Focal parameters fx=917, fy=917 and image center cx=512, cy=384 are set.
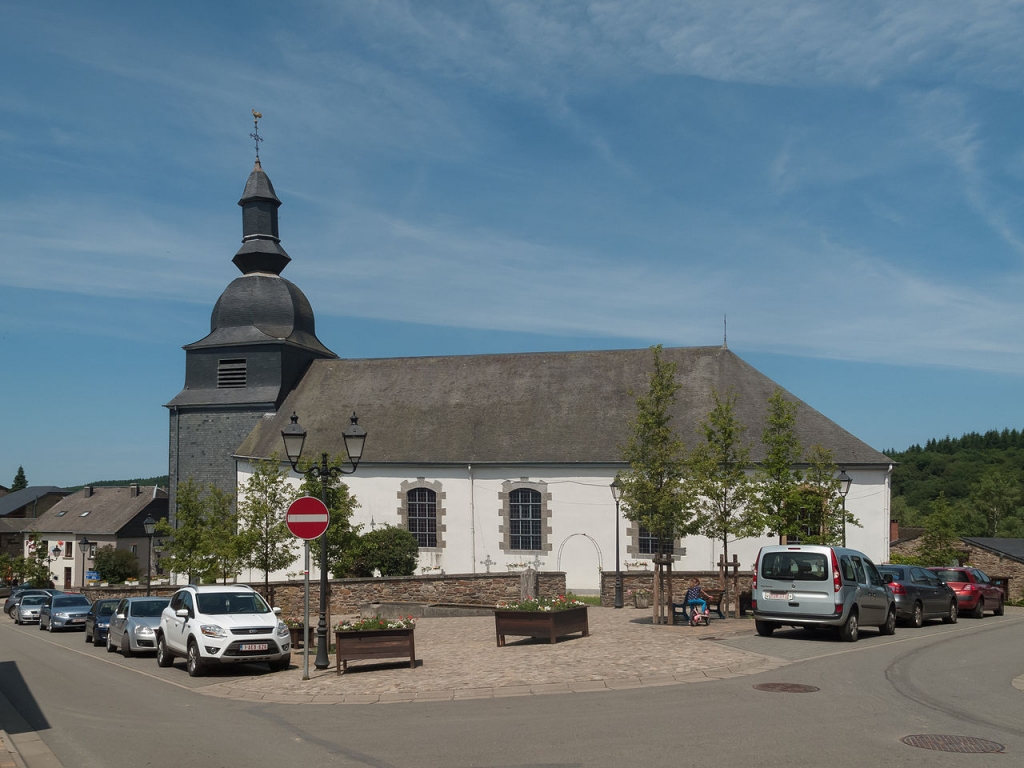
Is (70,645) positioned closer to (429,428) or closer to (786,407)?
(429,428)

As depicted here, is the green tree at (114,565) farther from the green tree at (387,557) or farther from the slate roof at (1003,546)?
the slate roof at (1003,546)

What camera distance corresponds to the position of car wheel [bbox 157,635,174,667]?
17500 mm

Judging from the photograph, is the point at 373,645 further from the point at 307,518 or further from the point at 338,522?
the point at 338,522

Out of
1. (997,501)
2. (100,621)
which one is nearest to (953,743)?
(100,621)

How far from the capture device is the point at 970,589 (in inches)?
1006

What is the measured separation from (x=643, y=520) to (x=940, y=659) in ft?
26.0

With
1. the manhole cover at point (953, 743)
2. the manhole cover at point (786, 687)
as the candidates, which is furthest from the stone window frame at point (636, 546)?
the manhole cover at point (953, 743)

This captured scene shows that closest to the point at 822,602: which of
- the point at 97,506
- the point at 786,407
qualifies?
the point at 786,407

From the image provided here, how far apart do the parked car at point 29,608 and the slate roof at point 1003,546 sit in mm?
37802

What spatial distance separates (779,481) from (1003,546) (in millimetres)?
19221

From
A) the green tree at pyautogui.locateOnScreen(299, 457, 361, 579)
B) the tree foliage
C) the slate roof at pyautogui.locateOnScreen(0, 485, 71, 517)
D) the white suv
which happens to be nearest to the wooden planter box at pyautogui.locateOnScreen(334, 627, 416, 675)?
the white suv

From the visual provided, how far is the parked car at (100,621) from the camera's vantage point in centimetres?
2339

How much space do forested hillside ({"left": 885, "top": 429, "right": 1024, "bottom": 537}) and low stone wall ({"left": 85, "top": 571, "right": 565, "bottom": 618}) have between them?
50.8 m

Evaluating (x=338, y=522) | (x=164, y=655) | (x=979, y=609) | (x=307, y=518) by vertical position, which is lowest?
(x=979, y=609)
